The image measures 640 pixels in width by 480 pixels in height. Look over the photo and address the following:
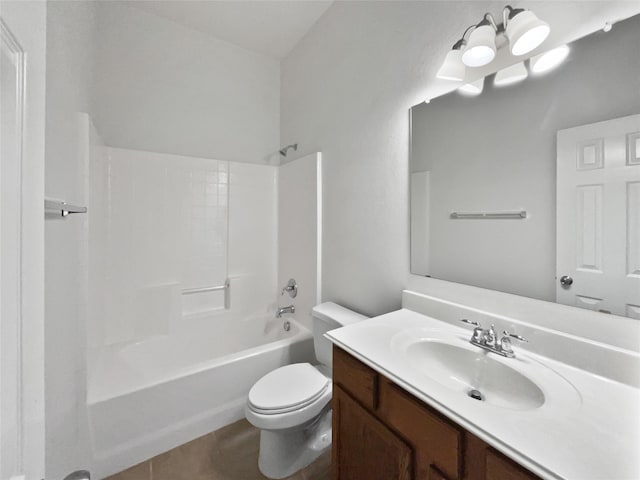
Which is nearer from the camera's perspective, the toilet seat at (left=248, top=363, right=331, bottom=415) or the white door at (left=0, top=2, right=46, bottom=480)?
the white door at (left=0, top=2, right=46, bottom=480)

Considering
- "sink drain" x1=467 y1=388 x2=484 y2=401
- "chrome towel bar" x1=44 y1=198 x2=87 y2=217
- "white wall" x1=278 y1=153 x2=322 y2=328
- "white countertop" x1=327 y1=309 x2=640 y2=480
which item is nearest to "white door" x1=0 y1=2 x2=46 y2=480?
"chrome towel bar" x1=44 y1=198 x2=87 y2=217

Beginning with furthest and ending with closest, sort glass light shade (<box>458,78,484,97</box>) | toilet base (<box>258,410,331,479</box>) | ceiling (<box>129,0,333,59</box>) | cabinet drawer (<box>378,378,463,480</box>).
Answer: ceiling (<box>129,0,333,59</box>), toilet base (<box>258,410,331,479</box>), glass light shade (<box>458,78,484,97</box>), cabinet drawer (<box>378,378,463,480</box>)

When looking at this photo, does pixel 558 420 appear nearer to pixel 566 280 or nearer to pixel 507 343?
pixel 507 343

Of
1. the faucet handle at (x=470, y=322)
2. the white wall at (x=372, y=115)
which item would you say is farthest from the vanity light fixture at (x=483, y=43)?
the faucet handle at (x=470, y=322)

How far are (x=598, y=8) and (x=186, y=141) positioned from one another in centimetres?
242

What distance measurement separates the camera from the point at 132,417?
1394 millimetres

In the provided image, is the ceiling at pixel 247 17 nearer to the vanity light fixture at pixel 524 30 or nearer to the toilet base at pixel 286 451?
the vanity light fixture at pixel 524 30

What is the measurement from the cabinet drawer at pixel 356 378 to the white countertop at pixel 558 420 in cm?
7

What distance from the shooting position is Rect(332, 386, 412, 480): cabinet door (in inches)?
30.8

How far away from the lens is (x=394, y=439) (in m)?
0.79

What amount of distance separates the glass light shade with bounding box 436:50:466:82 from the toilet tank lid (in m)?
1.25

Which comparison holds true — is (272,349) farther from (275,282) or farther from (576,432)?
(576,432)

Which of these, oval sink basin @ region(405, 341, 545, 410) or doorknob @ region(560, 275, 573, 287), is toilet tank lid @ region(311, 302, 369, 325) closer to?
oval sink basin @ region(405, 341, 545, 410)

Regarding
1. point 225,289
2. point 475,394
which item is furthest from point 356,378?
point 225,289
